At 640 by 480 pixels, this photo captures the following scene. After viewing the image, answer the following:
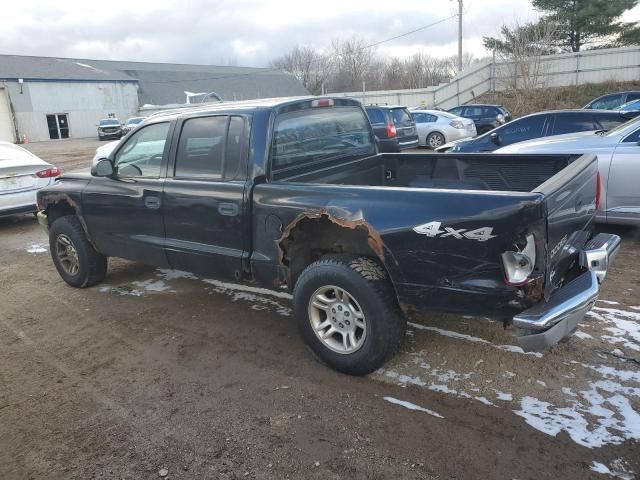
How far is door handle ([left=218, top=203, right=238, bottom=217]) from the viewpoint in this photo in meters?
4.01

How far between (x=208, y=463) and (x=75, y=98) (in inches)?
1981

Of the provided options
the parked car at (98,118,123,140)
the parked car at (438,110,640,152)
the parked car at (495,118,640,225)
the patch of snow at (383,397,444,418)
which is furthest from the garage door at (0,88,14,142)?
the patch of snow at (383,397,444,418)

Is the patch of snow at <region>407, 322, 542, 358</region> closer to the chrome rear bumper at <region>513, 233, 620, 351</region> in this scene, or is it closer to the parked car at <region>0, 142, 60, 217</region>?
the chrome rear bumper at <region>513, 233, 620, 351</region>

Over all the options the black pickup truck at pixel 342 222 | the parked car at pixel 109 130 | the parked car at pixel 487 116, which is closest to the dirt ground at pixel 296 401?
the black pickup truck at pixel 342 222

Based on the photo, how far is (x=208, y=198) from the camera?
13.7 ft

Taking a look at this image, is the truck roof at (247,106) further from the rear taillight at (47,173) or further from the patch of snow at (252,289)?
the rear taillight at (47,173)

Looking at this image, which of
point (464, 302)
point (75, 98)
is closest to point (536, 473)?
point (464, 302)

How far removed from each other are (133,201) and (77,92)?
4796 cm

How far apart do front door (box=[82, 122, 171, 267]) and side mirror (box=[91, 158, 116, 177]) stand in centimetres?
6

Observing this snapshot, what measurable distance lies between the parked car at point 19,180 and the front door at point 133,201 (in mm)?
4666

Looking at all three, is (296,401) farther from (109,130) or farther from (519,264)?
(109,130)

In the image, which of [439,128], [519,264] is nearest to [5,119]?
[439,128]

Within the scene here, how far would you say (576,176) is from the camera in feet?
11.1

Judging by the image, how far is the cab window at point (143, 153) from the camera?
15.4 ft
